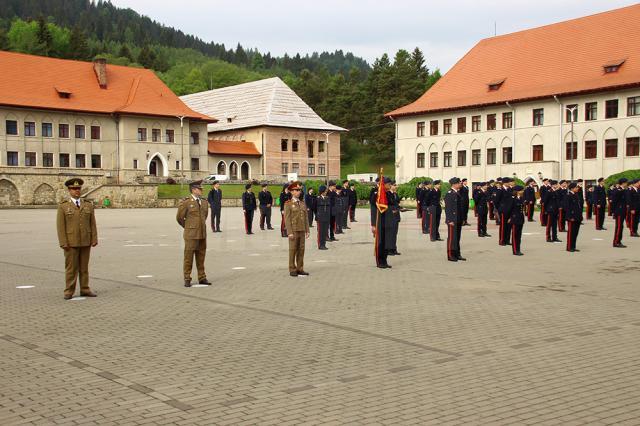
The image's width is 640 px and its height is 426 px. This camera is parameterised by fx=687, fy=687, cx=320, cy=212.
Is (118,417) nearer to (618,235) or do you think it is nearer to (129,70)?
(618,235)

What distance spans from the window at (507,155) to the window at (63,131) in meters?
42.8

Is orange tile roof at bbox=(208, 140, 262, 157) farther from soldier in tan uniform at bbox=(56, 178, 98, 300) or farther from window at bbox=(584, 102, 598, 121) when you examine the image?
soldier in tan uniform at bbox=(56, 178, 98, 300)

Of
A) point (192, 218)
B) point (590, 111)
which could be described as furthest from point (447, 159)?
point (192, 218)

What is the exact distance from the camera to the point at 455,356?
23.4 feet

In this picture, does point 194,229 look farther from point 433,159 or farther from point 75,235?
point 433,159

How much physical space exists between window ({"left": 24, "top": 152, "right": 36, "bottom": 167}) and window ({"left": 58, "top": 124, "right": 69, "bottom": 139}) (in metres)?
3.26

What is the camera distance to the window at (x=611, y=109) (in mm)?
52531

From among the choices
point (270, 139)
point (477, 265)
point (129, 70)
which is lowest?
point (477, 265)

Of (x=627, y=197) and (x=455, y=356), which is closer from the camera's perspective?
(x=455, y=356)

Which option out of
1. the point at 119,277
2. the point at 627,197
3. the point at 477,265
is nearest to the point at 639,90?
the point at 627,197

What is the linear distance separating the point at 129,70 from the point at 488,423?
77457 millimetres

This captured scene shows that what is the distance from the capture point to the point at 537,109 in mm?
58094

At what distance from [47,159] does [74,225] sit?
62.2 metres

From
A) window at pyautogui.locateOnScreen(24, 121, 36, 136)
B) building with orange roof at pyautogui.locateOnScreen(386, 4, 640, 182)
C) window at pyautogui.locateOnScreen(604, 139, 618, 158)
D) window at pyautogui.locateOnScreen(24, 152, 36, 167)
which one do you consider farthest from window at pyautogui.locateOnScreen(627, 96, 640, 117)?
window at pyautogui.locateOnScreen(24, 152, 36, 167)
